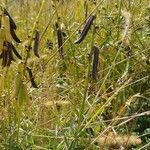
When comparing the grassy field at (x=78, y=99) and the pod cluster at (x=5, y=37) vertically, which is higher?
the pod cluster at (x=5, y=37)

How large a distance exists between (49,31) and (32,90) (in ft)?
3.31

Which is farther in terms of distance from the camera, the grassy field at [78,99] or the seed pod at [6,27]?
the grassy field at [78,99]

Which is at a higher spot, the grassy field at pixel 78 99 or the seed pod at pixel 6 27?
the seed pod at pixel 6 27

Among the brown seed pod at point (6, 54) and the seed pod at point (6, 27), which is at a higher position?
the seed pod at point (6, 27)

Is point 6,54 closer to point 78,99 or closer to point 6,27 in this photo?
point 6,27

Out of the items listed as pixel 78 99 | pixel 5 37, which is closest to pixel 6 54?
pixel 5 37

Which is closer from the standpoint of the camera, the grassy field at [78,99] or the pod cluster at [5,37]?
the pod cluster at [5,37]

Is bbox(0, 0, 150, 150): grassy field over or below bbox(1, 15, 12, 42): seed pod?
below

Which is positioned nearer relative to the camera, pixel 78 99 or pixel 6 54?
pixel 6 54

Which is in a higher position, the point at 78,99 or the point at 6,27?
the point at 6,27

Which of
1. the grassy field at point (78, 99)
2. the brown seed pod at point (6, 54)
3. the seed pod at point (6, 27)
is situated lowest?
the grassy field at point (78, 99)

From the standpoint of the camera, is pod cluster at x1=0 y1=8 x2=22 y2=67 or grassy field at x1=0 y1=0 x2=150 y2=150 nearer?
pod cluster at x1=0 y1=8 x2=22 y2=67

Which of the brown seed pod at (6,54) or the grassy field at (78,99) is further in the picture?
the grassy field at (78,99)

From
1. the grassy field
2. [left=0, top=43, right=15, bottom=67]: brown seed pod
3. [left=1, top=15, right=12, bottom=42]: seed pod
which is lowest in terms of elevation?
the grassy field
